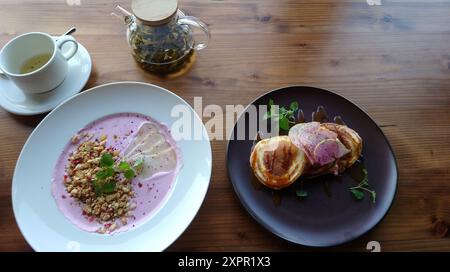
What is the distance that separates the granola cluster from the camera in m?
0.77

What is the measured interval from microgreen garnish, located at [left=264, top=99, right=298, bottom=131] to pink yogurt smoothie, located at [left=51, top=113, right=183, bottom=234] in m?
0.22

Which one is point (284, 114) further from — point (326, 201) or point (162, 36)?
point (162, 36)

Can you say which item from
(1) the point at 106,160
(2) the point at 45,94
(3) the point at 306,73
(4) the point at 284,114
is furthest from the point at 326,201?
(2) the point at 45,94

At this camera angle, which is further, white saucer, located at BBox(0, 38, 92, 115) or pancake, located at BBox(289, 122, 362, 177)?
white saucer, located at BBox(0, 38, 92, 115)

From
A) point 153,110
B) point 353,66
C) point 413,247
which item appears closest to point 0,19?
point 153,110

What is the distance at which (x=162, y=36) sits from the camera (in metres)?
0.91

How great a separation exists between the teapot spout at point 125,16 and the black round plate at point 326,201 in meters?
0.37

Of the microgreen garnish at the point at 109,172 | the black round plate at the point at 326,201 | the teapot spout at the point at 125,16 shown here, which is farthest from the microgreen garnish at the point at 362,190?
the teapot spout at the point at 125,16

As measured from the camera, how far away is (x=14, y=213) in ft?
2.44

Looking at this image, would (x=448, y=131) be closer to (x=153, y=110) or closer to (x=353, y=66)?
(x=353, y=66)

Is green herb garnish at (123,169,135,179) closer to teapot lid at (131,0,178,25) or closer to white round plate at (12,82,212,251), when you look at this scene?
white round plate at (12,82,212,251)

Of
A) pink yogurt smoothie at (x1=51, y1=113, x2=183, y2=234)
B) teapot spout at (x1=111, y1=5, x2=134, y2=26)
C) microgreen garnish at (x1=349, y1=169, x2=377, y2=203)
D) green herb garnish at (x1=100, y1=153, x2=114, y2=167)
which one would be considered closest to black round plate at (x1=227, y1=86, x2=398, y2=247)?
microgreen garnish at (x1=349, y1=169, x2=377, y2=203)

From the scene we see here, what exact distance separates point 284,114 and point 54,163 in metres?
0.49
